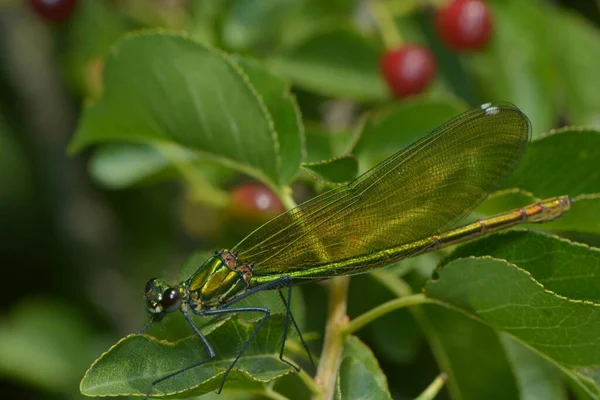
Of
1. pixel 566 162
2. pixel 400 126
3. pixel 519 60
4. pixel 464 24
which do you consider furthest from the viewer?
pixel 519 60

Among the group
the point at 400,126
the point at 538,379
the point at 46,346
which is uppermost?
the point at 46,346

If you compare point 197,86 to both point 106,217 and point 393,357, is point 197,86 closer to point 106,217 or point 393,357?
point 393,357

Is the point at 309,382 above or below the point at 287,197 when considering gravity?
below

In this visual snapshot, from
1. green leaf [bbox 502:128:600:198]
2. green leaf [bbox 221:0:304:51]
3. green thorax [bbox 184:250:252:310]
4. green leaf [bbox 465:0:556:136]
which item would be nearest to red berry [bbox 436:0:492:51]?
green leaf [bbox 465:0:556:136]

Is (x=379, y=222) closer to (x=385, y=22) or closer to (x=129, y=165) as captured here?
(x=129, y=165)

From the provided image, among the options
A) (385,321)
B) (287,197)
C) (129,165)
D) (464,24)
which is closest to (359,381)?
(287,197)

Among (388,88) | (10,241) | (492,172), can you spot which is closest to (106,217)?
(10,241)

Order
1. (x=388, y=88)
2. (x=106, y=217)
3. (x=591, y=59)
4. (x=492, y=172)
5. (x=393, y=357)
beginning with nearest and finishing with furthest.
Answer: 1. (x=492, y=172)
2. (x=393, y=357)
3. (x=388, y=88)
4. (x=591, y=59)
5. (x=106, y=217)
